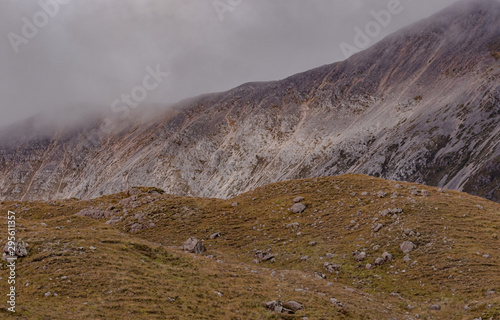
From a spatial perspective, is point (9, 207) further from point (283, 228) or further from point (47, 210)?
point (283, 228)

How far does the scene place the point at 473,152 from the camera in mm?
165000

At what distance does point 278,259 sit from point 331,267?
18.8 feet

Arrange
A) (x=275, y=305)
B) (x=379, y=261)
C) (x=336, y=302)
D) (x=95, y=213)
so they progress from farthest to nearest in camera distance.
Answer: (x=95, y=213), (x=379, y=261), (x=336, y=302), (x=275, y=305)

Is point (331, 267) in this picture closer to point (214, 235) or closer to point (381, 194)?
point (214, 235)

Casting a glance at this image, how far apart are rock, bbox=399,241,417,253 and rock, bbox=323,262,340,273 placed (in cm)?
644

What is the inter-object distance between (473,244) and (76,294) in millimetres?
33389

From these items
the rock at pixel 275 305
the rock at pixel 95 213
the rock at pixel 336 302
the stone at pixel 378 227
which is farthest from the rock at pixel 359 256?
the rock at pixel 95 213

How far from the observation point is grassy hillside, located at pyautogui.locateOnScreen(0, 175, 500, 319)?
21453mm

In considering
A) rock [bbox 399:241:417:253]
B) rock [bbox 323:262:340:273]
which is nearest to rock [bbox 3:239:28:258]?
rock [bbox 323:262:340:273]

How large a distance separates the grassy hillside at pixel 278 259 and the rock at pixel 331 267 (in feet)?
0.92

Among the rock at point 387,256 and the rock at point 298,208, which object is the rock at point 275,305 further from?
the rock at point 298,208

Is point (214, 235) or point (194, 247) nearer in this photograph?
point (194, 247)

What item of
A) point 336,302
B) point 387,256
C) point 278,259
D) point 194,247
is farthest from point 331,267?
point 194,247

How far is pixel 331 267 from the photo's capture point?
3322 centimetres
